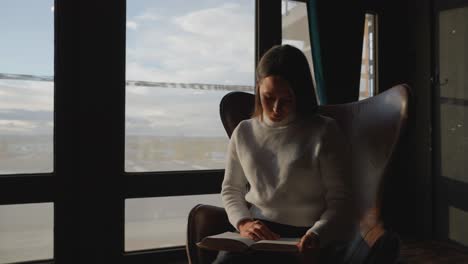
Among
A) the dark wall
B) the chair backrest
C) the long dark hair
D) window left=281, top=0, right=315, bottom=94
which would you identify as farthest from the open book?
the dark wall

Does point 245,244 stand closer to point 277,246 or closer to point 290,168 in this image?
point 277,246

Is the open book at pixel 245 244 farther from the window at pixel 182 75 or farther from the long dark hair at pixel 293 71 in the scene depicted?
the window at pixel 182 75

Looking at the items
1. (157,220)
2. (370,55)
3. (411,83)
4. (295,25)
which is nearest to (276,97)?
(157,220)

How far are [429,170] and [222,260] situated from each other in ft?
7.25

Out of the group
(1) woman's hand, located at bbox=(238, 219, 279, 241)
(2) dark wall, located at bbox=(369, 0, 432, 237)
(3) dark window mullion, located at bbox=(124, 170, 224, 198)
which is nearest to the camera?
(1) woman's hand, located at bbox=(238, 219, 279, 241)

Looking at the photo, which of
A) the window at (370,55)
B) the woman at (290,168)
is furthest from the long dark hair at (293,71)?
the window at (370,55)

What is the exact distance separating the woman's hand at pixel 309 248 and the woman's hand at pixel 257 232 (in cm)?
10

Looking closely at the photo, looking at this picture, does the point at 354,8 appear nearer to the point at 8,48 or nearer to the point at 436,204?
the point at 436,204

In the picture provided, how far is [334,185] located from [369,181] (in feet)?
0.86

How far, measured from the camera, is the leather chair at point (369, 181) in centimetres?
109

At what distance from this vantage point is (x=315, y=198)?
1.15m

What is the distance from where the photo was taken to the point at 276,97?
1.17m

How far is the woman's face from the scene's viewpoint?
3.78 ft

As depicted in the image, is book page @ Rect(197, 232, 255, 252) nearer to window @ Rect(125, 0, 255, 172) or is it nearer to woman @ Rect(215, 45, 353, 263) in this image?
woman @ Rect(215, 45, 353, 263)
